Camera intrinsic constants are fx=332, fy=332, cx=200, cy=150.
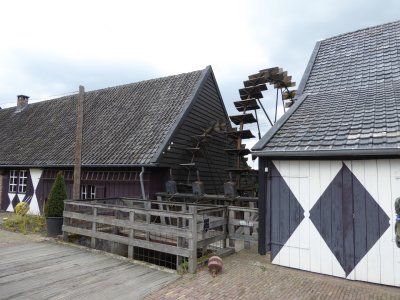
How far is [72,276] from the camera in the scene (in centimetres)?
603

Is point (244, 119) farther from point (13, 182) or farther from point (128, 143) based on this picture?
point (13, 182)

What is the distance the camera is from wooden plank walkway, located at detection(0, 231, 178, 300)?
5234 mm

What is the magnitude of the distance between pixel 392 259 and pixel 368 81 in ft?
16.1

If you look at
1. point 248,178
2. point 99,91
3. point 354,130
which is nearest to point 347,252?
point 354,130

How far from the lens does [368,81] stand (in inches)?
338

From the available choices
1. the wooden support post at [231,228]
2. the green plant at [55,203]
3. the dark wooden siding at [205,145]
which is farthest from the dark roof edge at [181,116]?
the wooden support post at [231,228]

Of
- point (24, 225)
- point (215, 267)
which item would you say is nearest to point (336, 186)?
point (215, 267)

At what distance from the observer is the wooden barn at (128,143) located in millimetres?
11695

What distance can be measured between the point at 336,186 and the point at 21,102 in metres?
20.9

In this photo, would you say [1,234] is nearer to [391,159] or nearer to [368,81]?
[391,159]

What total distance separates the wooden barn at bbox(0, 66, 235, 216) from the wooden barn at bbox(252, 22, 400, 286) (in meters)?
4.92

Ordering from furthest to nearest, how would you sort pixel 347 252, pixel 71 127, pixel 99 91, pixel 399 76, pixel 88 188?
1. pixel 99 91
2. pixel 71 127
3. pixel 88 188
4. pixel 399 76
5. pixel 347 252

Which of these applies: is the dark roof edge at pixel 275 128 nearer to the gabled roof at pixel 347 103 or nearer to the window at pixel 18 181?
the gabled roof at pixel 347 103

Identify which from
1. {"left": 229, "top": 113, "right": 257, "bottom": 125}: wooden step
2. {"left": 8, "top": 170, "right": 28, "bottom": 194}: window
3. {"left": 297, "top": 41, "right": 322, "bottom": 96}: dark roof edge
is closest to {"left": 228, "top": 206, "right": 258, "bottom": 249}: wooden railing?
{"left": 297, "top": 41, "right": 322, "bottom": 96}: dark roof edge
